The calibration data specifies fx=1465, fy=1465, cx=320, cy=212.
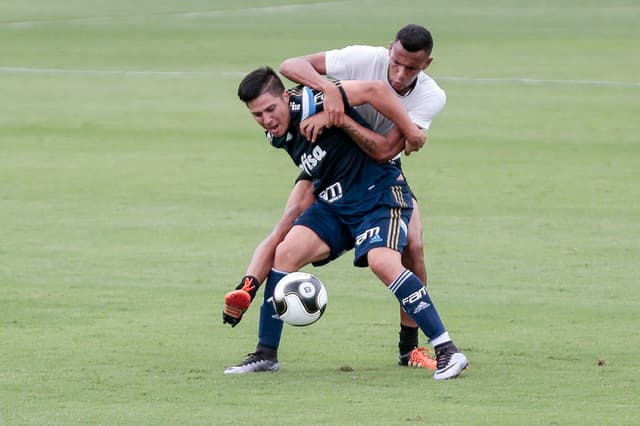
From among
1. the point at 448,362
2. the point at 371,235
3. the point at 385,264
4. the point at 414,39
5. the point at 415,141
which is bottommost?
the point at 448,362

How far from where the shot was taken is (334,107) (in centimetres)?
871

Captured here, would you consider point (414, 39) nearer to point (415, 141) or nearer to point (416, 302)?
point (415, 141)

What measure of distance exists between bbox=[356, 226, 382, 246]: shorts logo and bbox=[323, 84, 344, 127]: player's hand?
0.71 metres

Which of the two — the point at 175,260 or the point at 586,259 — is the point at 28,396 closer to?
the point at 175,260

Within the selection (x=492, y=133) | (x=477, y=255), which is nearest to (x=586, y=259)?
(x=477, y=255)

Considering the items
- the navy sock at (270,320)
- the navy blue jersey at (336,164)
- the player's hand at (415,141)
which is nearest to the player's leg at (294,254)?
the navy sock at (270,320)

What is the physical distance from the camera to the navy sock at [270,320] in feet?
30.2

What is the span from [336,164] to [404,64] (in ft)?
2.50

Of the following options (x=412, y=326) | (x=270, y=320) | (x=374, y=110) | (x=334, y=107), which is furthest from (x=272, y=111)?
(x=412, y=326)

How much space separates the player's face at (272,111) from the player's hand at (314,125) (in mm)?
159

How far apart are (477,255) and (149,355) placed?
5.55 meters

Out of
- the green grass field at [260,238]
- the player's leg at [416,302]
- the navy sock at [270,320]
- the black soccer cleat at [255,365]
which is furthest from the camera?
the navy sock at [270,320]

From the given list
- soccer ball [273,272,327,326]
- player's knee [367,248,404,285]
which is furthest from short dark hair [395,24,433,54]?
soccer ball [273,272,327,326]

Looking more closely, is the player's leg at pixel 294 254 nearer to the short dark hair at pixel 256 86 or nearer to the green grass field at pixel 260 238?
the green grass field at pixel 260 238
